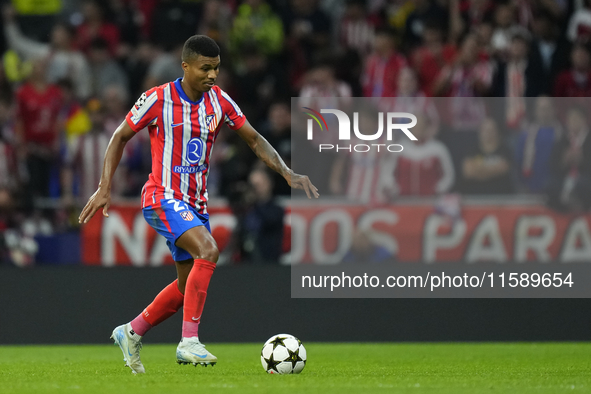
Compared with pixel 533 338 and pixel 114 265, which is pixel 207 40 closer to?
pixel 114 265

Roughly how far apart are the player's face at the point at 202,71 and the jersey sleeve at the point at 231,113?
0.32 m

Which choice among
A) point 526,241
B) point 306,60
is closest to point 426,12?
point 306,60

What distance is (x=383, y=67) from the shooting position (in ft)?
41.6

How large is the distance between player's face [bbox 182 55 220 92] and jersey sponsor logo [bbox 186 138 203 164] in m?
0.36

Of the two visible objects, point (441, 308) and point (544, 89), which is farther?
point (544, 89)

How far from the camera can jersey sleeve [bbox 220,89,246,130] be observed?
6.88 metres

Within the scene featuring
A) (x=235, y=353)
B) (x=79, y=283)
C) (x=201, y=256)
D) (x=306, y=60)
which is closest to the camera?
(x=201, y=256)

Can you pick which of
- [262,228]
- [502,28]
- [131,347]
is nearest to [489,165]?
[262,228]

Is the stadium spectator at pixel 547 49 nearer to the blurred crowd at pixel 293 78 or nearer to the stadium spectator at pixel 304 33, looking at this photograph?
the blurred crowd at pixel 293 78

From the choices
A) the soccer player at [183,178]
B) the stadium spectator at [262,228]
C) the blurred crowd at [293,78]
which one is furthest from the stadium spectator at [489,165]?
the soccer player at [183,178]

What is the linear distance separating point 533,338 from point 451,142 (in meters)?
2.23

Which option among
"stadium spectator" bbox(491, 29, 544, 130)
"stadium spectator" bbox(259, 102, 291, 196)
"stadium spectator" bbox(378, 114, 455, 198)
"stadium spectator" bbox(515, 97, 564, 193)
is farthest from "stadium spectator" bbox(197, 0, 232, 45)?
"stadium spectator" bbox(515, 97, 564, 193)

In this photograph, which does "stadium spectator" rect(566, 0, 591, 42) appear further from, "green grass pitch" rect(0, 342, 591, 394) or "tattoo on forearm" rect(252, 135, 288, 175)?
"tattoo on forearm" rect(252, 135, 288, 175)

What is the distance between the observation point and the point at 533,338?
1036 centimetres
